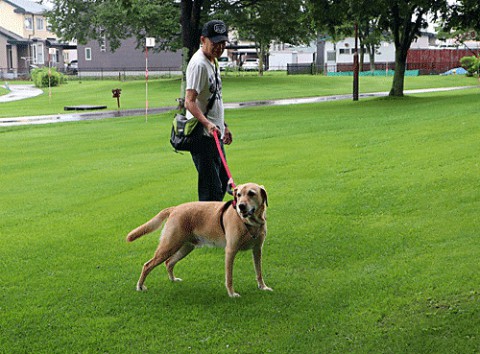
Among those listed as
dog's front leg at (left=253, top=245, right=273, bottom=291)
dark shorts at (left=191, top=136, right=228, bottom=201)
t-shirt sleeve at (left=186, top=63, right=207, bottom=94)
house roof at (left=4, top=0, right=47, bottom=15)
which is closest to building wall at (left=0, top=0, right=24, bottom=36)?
house roof at (left=4, top=0, right=47, bottom=15)

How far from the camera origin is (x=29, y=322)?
212 inches

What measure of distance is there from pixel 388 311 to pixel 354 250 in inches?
66.2

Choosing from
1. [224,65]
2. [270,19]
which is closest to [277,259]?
[270,19]

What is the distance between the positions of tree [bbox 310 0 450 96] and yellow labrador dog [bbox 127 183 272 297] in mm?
21974

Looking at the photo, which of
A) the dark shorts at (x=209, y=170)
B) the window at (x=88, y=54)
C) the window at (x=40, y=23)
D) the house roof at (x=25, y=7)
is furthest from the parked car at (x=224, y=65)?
the dark shorts at (x=209, y=170)

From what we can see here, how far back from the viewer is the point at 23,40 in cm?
7612

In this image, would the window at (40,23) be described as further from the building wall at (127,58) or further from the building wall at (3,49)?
the building wall at (127,58)

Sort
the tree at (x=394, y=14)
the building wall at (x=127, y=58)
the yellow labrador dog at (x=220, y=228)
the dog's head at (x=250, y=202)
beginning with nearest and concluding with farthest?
the dog's head at (x=250, y=202) → the yellow labrador dog at (x=220, y=228) → the tree at (x=394, y=14) → the building wall at (x=127, y=58)

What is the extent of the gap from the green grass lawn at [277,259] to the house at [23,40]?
65.9 metres

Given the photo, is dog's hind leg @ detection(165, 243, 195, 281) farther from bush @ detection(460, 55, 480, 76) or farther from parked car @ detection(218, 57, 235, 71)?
parked car @ detection(218, 57, 235, 71)

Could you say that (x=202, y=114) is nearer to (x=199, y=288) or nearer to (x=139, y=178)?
(x=199, y=288)

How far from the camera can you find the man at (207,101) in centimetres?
631

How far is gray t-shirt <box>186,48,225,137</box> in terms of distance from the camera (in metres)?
6.32

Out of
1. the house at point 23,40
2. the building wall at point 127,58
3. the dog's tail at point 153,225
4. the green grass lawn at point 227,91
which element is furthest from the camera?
the house at point 23,40
